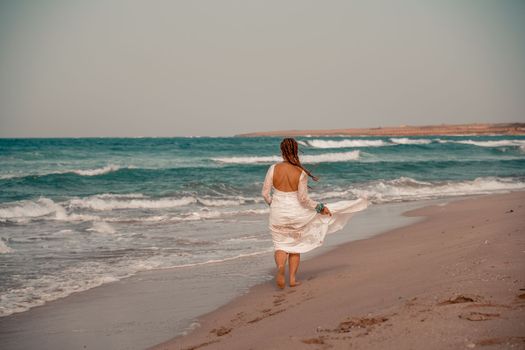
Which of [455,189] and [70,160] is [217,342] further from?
[70,160]

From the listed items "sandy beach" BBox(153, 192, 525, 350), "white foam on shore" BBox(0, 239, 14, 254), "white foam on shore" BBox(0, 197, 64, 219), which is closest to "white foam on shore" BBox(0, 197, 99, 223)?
"white foam on shore" BBox(0, 197, 64, 219)

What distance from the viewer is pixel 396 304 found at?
13.9ft

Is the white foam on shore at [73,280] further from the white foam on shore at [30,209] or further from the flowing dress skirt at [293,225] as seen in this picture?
the white foam on shore at [30,209]

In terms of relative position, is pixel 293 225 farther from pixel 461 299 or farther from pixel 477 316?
pixel 477 316

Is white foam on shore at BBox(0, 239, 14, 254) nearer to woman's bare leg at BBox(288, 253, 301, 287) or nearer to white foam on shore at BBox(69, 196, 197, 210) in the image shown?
woman's bare leg at BBox(288, 253, 301, 287)

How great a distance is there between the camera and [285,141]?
19.9 feet

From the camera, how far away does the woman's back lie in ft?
19.7

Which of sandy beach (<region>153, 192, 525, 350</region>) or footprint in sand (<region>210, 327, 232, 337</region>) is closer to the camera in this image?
sandy beach (<region>153, 192, 525, 350</region>)

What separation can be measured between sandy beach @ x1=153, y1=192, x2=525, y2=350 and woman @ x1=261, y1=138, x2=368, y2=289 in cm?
38

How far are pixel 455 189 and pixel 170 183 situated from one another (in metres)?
10.9

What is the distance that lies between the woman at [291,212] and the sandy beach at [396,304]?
1.25ft

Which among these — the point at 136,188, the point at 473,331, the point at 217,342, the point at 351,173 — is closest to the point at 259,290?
the point at 217,342

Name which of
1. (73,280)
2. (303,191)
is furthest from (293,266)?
(73,280)

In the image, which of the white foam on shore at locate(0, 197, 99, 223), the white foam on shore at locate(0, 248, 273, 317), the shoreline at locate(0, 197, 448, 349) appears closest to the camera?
the shoreline at locate(0, 197, 448, 349)
